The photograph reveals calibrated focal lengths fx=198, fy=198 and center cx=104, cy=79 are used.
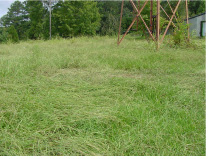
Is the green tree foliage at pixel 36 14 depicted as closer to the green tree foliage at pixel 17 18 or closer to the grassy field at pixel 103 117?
the green tree foliage at pixel 17 18

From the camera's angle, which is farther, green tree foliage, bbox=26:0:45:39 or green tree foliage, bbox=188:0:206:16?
green tree foliage, bbox=188:0:206:16

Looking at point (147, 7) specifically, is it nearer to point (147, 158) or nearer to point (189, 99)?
point (189, 99)

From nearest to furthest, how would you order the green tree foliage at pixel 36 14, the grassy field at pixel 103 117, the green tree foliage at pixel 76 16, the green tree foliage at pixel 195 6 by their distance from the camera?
the grassy field at pixel 103 117 < the green tree foliage at pixel 36 14 < the green tree foliage at pixel 76 16 < the green tree foliage at pixel 195 6

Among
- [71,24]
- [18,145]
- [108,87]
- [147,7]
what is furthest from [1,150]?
[71,24]

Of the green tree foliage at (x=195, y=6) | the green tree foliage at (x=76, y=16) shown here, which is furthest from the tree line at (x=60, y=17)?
the green tree foliage at (x=195, y=6)

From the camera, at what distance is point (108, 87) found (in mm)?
2574

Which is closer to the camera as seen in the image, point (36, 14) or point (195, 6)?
point (36, 14)

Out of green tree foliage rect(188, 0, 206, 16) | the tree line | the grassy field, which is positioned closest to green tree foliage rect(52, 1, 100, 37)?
the tree line

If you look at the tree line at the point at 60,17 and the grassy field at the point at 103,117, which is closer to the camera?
the grassy field at the point at 103,117

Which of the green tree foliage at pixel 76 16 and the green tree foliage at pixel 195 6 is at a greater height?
the green tree foliage at pixel 195 6

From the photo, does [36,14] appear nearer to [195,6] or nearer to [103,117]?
[195,6]

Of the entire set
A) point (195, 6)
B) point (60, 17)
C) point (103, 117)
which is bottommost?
point (103, 117)

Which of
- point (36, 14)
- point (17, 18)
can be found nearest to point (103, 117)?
point (36, 14)

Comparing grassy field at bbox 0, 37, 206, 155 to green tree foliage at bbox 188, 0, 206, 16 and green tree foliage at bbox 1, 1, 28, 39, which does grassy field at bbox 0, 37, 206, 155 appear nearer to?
green tree foliage at bbox 1, 1, 28, 39
